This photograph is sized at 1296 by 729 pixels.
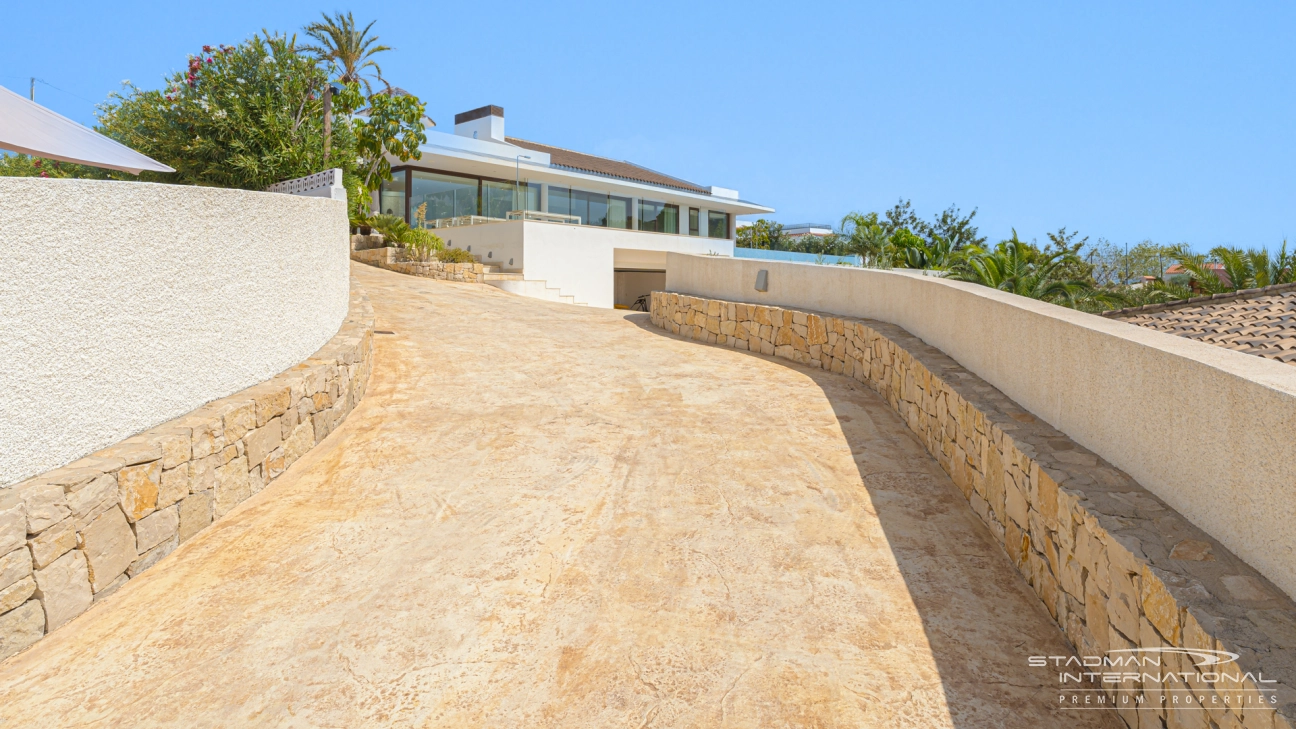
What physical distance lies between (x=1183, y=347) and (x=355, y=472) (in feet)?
19.4

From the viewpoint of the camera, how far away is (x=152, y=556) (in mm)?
4777

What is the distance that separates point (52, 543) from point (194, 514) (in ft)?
4.00

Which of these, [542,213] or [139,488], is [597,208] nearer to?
[542,213]

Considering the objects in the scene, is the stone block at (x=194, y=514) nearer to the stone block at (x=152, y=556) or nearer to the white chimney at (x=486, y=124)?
the stone block at (x=152, y=556)

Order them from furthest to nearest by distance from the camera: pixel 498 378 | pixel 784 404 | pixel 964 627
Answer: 1. pixel 498 378
2. pixel 784 404
3. pixel 964 627

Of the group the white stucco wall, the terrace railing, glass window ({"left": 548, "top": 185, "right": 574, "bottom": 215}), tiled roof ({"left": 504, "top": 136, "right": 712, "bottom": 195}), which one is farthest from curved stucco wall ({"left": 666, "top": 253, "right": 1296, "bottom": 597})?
tiled roof ({"left": 504, "top": 136, "right": 712, "bottom": 195})

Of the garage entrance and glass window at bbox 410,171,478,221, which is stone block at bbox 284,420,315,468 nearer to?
glass window at bbox 410,171,478,221

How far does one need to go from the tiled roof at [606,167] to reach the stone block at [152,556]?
29.0 metres

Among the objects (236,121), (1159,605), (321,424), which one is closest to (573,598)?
(1159,605)

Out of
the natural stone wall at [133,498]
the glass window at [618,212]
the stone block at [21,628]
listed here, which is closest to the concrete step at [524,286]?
the glass window at [618,212]

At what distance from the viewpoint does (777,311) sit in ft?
40.0

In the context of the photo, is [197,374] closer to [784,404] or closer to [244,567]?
[244,567]

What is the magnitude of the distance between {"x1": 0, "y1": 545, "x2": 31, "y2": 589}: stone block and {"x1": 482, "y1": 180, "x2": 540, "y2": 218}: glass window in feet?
66.3

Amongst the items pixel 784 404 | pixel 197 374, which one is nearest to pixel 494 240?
pixel 784 404
